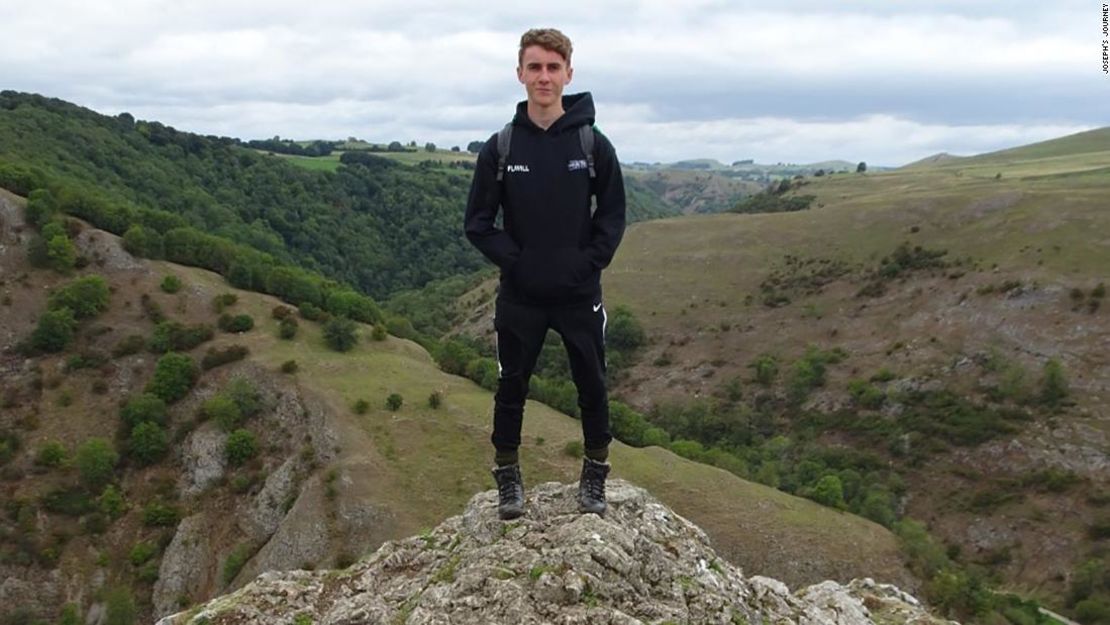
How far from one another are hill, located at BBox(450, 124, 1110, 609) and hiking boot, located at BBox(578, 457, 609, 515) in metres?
49.8

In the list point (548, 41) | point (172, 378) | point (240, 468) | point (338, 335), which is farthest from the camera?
point (338, 335)

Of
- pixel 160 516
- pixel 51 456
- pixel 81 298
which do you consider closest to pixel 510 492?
pixel 160 516

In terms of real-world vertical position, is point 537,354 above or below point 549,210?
below

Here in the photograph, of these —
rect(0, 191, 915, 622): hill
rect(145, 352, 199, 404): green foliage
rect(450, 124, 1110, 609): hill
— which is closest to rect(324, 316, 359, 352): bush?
rect(0, 191, 915, 622): hill

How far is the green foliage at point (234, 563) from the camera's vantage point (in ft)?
156

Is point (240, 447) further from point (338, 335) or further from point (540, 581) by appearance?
point (540, 581)

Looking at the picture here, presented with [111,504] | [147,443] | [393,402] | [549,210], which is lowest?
[111,504]

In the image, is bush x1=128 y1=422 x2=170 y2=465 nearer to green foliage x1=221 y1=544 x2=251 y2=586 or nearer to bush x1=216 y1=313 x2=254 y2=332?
bush x1=216 y1=313 x2=254 y2=332

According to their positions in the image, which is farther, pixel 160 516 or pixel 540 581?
pixel 160 516

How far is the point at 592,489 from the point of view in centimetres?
1150

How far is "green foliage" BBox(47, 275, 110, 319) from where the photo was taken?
66.1 m

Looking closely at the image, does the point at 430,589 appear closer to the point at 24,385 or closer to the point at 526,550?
the point at 526,550

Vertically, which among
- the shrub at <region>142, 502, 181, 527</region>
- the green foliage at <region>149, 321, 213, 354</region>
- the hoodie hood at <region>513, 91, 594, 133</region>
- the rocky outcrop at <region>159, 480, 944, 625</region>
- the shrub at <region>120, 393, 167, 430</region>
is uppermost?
the hoodie hood at <region>513, 91, 594, 133</region>

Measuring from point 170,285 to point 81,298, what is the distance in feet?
24.5
